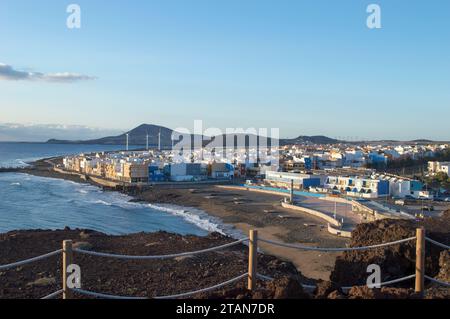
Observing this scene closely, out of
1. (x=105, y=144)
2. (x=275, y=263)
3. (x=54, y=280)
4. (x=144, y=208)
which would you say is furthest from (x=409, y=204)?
(x=105, y=144)

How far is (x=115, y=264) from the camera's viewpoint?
588cm

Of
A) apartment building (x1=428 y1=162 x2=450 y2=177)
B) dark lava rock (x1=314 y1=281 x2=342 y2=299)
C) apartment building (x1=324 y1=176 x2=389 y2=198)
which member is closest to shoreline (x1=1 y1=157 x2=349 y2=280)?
apartment building (x1=324 y1=176 x2=389 y2=198)

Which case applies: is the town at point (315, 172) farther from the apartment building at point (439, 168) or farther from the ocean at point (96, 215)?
the ocean at point (96, 215)

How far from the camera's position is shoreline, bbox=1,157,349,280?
31.6 ft

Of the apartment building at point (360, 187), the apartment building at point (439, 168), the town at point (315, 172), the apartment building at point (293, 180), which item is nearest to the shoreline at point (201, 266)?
the apartment building at point (360, 187)

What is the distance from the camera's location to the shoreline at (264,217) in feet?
31.6

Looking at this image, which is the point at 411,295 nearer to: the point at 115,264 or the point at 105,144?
the point at 115,264

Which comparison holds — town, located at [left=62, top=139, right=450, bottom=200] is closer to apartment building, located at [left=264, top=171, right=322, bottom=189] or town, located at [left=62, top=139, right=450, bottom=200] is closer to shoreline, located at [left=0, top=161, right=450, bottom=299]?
apartment building, located at [left=264, top=171, right=322, bottom=189]

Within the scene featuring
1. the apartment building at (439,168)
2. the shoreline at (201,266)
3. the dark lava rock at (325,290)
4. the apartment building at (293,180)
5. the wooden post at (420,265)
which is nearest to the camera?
the dark lava rock at (325,290)

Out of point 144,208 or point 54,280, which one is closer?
point 54,280

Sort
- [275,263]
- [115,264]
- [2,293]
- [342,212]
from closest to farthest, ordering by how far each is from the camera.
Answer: [2,293] < [115,264] < [275,263] < [342,212]

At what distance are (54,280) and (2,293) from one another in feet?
2.06

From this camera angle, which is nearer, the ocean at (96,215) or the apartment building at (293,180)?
the ocean at (96,215)
